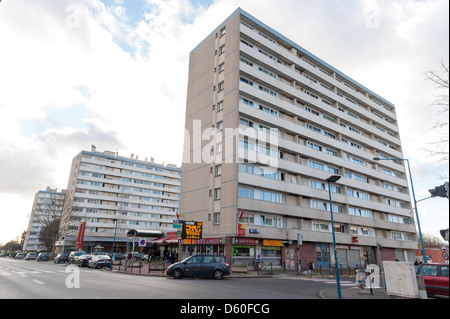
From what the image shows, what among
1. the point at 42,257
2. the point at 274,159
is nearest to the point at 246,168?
the point at 274,159

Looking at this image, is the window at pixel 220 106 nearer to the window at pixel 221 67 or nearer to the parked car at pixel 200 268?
the window at pixel 221 67

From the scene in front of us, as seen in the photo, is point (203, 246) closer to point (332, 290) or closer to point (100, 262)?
point (100, 262)

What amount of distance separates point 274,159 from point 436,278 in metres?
21.4

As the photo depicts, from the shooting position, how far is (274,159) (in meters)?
32.2

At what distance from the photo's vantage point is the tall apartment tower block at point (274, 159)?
29219 millimetres

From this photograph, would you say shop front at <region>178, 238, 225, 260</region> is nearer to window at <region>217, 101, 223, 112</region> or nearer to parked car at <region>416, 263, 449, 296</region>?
window at <region>217, 101, 223, 112</region>

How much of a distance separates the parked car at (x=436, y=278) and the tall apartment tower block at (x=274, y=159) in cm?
1639

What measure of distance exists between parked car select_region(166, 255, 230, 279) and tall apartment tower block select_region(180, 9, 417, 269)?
8.75 metres

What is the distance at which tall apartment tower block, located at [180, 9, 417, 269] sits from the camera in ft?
95.9

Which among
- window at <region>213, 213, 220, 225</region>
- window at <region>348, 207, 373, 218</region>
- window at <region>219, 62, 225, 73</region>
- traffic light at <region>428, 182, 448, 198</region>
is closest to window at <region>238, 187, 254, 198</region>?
window at <region>213, 213, 220, 225</region>
